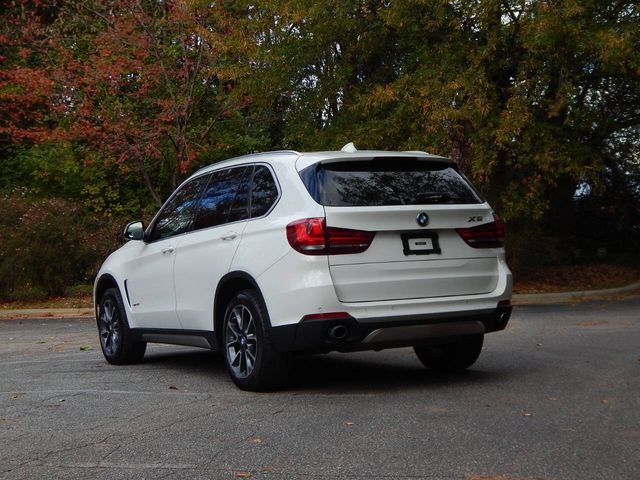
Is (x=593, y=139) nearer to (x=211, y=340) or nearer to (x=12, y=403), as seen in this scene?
(x=211, y=340)

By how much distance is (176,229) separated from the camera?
28.5 feet

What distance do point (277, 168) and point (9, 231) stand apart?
11.8 metres

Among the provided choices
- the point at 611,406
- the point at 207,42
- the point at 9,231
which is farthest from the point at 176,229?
the point at 207,42

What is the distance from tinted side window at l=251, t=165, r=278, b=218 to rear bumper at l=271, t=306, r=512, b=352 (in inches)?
41.2

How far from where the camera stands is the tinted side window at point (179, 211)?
28.1 feet

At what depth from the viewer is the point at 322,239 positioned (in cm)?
672

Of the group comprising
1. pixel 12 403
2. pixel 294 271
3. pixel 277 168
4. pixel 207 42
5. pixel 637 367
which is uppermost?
pixel 207 42

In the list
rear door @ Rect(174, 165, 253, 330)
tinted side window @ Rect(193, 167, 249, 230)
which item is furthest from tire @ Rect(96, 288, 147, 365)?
tinted side window @ Rect(193, 167, 249, 230)

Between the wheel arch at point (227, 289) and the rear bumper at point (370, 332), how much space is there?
1.72 ft

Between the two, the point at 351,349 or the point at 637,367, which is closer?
the point at 351,349

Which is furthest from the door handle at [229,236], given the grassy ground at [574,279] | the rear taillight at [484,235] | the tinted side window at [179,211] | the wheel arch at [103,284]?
the grassy ground at [574,279]

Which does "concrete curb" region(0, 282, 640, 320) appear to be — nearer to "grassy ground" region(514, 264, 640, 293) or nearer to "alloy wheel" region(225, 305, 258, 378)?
"grassy ground" region(514, 264, 640, 293)

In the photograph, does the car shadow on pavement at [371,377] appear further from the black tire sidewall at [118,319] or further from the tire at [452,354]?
the black tire sidewall at [118,319]

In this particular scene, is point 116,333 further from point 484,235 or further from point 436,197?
point 484,235
